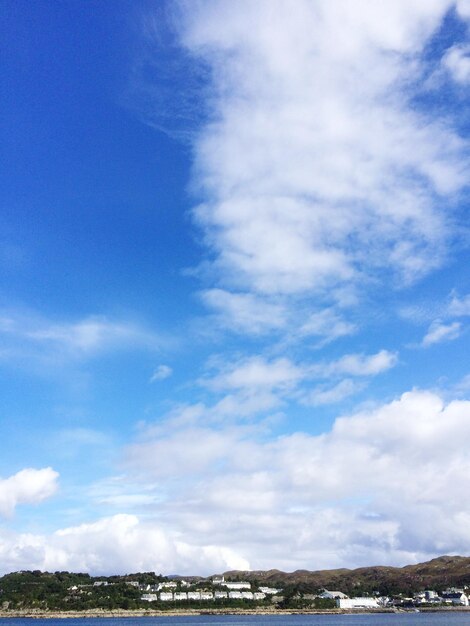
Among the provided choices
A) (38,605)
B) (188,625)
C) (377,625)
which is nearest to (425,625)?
(377,625)

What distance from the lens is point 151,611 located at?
171375mm

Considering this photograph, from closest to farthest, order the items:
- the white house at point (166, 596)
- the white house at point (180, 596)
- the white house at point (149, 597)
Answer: the white house at point (149, 597)
the white house at point (166, 596)
the white house at point (180, 596)

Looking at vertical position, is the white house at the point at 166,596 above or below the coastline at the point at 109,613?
above

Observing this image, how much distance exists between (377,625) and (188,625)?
4114 centimetres

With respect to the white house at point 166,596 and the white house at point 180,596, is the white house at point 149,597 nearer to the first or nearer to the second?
the white house at point 166,596

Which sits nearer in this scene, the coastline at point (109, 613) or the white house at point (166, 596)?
the coastline at point (109, 613)

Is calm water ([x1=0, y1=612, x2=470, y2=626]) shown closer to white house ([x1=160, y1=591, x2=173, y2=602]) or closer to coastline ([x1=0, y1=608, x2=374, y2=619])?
coastline ([x1=0, y1=608, x2=374, y2=619])

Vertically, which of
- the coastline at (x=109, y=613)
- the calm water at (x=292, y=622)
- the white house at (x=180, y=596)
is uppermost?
the white house at (x=180, y=596)

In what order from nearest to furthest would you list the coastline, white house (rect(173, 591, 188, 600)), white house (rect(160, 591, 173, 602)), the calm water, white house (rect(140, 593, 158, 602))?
the calm water
the coastline
white house (rect(140, 593, 158, 602))
white house (rect(160, 591, 173, 602))
white house (rect(173, 591, 188, 600))

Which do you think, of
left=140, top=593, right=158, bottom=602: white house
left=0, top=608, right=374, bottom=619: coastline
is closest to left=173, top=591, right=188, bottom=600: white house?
left=140, top=593, right=158, bottom=602: white house

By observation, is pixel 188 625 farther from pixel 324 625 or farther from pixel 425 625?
pixel 425 625

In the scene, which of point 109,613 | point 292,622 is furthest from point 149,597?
point 292,622

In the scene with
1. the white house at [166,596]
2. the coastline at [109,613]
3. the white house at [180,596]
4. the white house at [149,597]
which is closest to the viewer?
the coastline at [109,613]

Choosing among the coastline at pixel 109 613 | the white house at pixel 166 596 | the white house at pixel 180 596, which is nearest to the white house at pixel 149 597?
the white house at pixel 166 596
